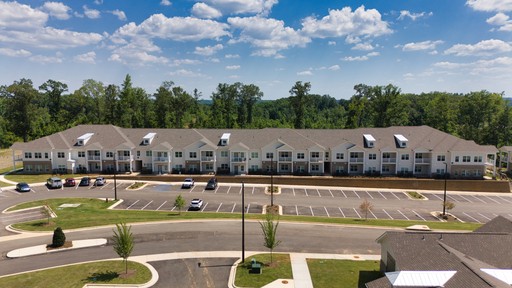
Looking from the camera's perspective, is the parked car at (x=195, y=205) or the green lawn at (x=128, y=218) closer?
the green lawn at (x=128, y=218)

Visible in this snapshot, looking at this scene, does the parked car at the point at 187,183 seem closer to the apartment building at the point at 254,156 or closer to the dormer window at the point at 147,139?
the apartment building at the point at 254,156

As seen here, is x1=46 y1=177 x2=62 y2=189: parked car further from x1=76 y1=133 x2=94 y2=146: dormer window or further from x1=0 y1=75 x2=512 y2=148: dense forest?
x1=0 y1=75 x2=512 y2=148: dense forest

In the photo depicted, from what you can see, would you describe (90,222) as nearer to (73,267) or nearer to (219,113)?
(73,267)

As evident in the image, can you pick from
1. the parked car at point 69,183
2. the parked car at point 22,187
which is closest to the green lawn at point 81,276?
the parked car at point 22,187

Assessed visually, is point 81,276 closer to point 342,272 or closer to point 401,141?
point 342,272

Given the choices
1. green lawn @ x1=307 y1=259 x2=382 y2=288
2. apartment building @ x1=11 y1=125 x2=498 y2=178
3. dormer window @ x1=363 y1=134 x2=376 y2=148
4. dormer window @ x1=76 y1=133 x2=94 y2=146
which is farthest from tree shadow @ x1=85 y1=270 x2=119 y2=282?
dormer window @ x1=363 y1=134 x2=376 y2=148

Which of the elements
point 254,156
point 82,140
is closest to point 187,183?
point 254,156

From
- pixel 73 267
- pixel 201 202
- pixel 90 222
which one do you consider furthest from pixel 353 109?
pixel 73 267
